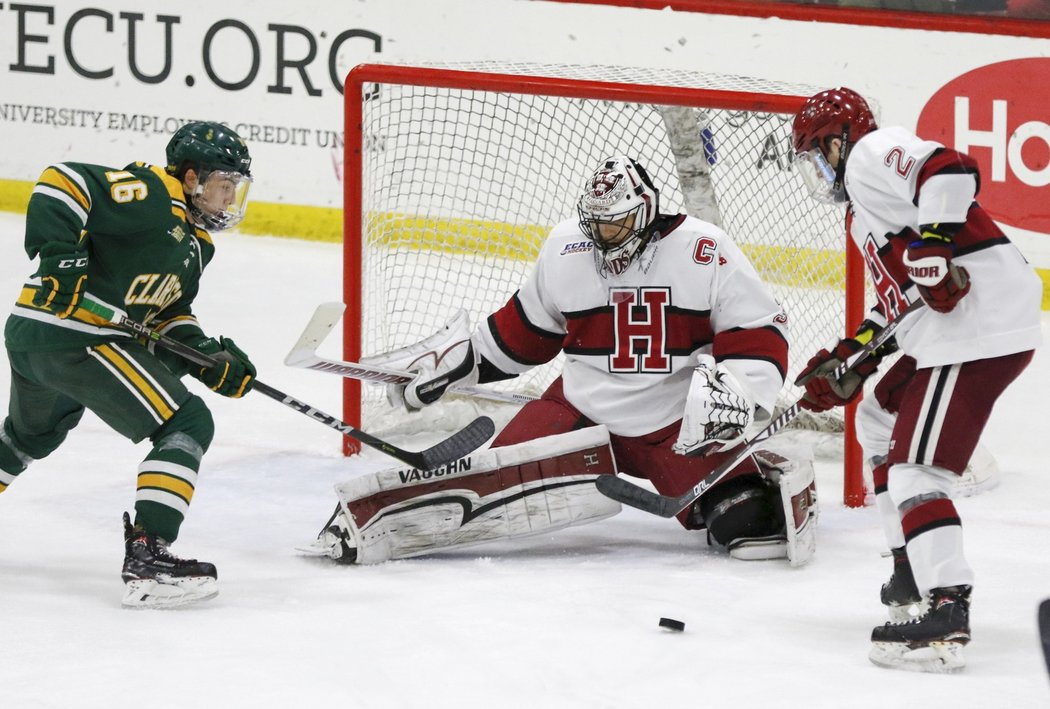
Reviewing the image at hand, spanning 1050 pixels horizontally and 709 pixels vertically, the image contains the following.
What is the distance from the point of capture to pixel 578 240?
3.26 m

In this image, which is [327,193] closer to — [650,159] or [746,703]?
[650,159]

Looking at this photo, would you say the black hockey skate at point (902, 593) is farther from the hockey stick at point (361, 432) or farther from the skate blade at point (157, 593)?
the skate blade at point (157, 593)

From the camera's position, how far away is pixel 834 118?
104 inches

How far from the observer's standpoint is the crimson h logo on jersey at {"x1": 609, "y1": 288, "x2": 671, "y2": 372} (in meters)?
3.17

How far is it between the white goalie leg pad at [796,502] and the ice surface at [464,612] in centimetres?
5

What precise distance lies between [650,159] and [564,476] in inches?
66.5

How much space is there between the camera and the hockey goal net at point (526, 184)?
3898mm

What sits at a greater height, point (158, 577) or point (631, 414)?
point (631, 414)

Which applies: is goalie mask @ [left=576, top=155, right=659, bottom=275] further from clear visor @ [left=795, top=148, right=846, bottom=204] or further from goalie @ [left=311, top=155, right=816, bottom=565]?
clear visor @ [left=795, top=148, right=846, bottom=204]

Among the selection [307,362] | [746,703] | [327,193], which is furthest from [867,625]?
[327,193]

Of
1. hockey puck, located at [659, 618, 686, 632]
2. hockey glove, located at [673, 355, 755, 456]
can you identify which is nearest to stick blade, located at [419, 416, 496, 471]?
hockey glove, located at [673, 355, 755, 456]

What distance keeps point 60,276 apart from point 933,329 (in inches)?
59.1

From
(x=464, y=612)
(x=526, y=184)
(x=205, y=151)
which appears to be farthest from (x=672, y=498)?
(x=526, y=184)

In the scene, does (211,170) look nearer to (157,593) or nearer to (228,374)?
(228,374)
